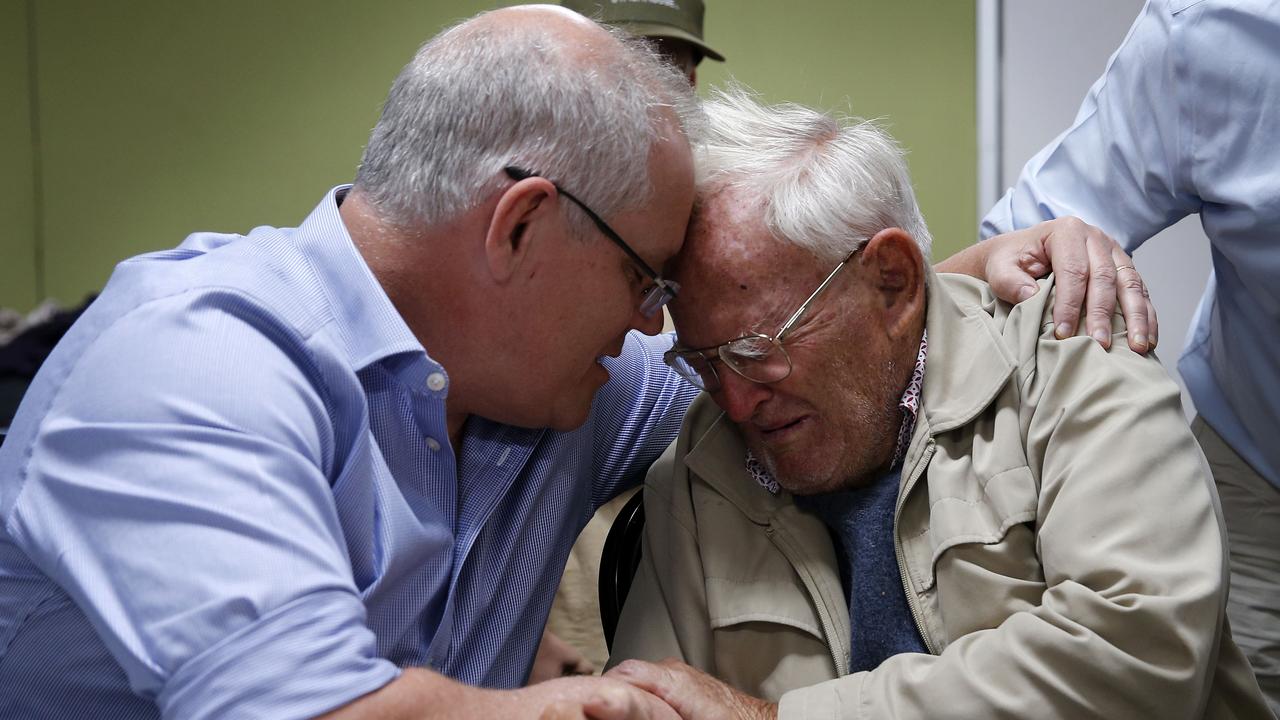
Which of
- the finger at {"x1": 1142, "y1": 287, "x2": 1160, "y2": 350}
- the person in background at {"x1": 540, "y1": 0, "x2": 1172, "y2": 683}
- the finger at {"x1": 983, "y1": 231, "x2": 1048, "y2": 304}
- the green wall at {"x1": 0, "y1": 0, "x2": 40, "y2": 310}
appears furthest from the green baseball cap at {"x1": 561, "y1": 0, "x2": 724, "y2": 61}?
the green wall at {"x1": 0, "y1": 0, "x2": 40, "y2": 310}

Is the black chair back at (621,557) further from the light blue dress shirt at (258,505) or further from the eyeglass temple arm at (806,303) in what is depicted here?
the eyeglass temple arm at (806,303)

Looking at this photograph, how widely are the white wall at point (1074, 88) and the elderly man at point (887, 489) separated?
5.81 ft

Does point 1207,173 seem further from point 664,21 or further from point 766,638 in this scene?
point 664,21

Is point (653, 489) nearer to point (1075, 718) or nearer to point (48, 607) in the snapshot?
point (1075, 718)

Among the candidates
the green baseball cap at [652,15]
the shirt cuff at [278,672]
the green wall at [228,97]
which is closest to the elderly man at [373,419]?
the shirt cuff at [278,672]

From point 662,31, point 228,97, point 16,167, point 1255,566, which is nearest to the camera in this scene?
point 1255,566

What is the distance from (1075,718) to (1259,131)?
0.98 m

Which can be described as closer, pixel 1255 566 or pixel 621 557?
pixel 621 557

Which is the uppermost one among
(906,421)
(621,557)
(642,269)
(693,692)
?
(642,269)

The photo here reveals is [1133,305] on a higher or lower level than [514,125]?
Result: lower

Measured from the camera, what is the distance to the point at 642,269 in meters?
1.44

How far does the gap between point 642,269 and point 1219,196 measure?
95cm

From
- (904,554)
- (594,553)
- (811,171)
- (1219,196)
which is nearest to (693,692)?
(904,554)

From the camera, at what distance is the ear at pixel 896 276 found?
5.12ft
